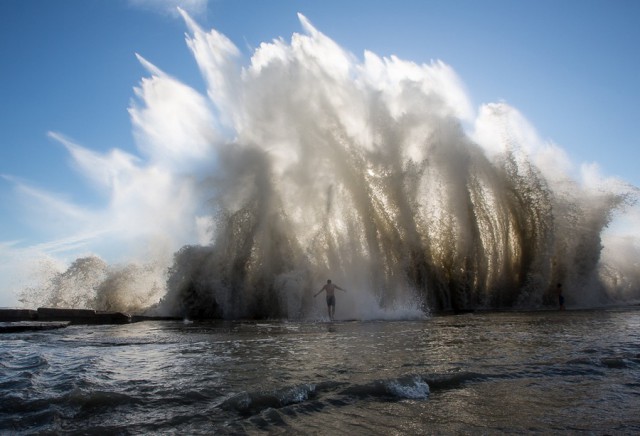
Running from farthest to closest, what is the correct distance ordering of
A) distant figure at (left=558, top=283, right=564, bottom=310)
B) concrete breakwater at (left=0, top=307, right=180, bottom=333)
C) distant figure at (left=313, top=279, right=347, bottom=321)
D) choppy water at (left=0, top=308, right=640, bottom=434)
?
distant figure at (left=558, top=283, right=564, bottom=310) → concrete breakwater at (left=0, top=307, right=180, bottom=333) → distant figure at (left=313, top=279, right=347, bottom=321) → choppy water at (left=0, top=308, right=640, bottom=434)

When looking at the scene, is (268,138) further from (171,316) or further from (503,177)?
(503,177)

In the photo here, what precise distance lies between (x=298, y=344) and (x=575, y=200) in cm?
1925

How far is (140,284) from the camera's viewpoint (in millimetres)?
25078

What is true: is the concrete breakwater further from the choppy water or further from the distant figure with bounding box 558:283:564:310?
the distant figure with bounding box 558:283:564:310

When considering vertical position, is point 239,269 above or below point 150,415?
above

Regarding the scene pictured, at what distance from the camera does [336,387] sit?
16.6 ft

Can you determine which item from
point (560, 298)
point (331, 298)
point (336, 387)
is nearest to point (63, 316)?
point (331, 298)

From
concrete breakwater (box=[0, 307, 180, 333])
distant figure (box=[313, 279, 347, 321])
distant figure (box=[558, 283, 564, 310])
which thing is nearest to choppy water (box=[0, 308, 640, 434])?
distant figure (box=[313, 279, 347, 321])

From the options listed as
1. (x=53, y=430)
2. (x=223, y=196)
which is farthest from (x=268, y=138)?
(x=53, y=430)

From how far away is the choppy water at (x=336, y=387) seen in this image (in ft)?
12.8

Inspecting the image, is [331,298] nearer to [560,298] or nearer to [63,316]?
[560,298]

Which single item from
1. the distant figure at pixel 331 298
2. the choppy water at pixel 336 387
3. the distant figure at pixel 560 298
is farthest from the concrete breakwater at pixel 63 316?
the distant figure at pixel 560 298

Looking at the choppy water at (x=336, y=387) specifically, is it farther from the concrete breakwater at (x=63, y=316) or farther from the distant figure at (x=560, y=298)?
the distant figure at (x=560, y=298)

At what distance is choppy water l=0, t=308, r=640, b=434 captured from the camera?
153 inches
